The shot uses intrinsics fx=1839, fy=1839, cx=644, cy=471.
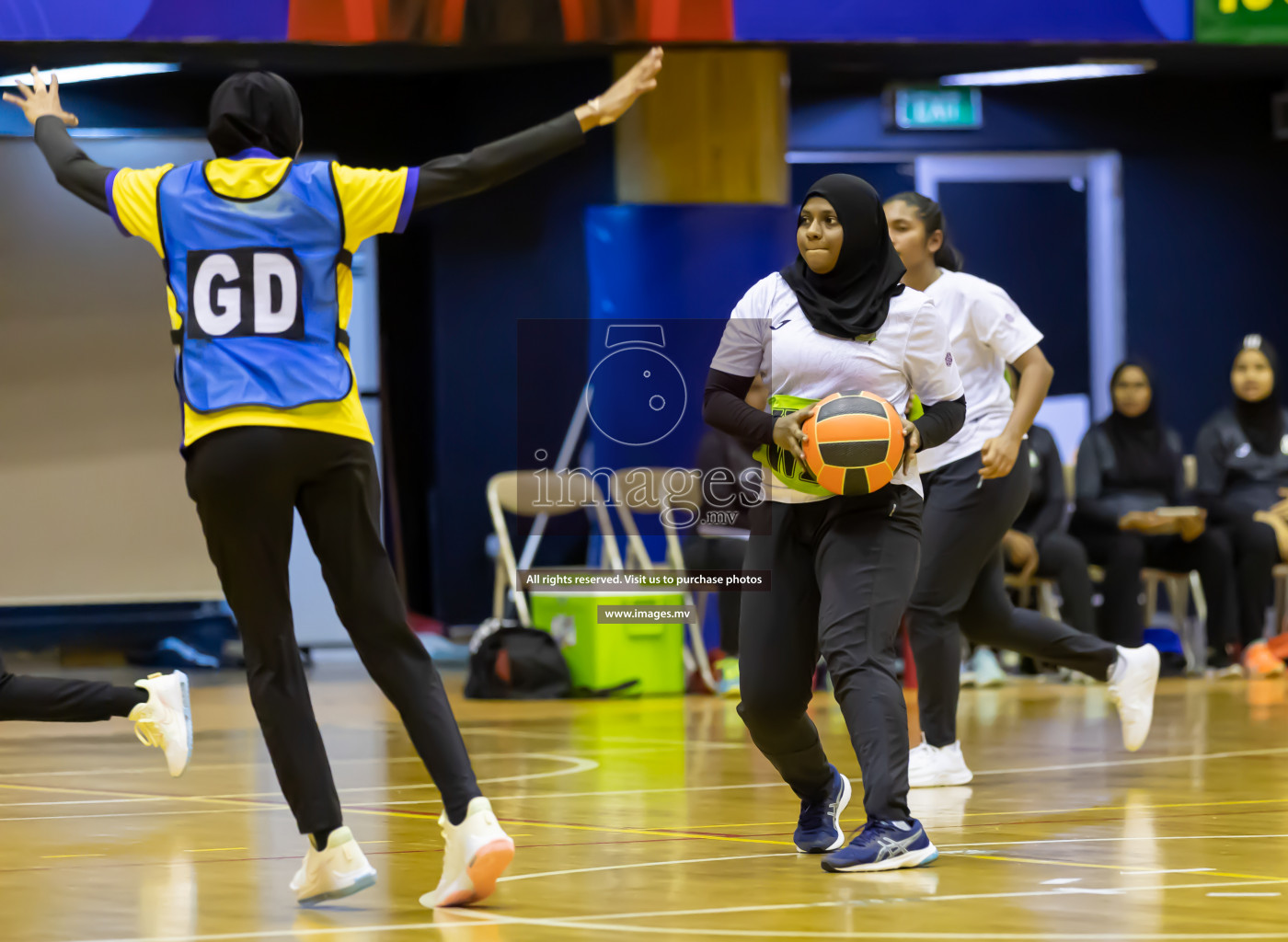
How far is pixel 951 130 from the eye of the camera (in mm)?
13453

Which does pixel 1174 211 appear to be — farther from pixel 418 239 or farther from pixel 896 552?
pixel 896 552

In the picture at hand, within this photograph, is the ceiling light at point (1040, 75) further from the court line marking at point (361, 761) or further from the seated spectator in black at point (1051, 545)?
the court line marking at point (361, 761)

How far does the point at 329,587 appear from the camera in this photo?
4.08 m

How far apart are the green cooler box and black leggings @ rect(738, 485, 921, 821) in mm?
5133

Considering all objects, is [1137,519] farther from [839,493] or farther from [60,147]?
[60,147]

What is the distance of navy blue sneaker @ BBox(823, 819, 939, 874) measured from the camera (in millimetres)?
4305

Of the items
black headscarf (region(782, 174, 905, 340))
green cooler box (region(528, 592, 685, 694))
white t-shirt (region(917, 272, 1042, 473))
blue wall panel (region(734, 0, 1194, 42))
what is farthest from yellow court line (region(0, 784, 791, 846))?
blue wall panel (region(734, 0, 1194, 42))

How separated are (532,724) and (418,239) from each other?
17.2ft

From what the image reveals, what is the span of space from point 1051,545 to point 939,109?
167 inches

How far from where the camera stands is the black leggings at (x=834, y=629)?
436 centimetres

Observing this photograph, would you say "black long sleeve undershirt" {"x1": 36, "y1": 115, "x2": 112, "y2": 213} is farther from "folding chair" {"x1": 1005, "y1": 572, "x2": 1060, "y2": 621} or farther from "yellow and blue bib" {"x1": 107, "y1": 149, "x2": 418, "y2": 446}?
"folding chair" {"x1": 1005, "y1": 572, "x2": 1060, "y2": 621}

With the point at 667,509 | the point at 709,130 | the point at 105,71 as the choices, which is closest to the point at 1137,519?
the point at 667,509

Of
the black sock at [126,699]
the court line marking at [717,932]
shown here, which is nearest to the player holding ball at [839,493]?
the court line marking at [717,932]

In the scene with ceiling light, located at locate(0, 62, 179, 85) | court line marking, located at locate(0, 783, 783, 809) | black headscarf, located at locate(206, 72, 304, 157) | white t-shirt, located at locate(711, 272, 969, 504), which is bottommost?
court line marking, located at locate(0, 783, 783, 809)
